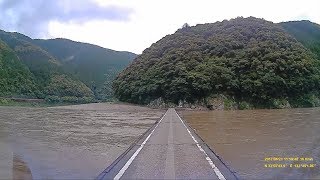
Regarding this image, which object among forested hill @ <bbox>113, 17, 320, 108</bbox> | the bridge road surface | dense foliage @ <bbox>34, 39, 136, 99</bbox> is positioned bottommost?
the bridge road surface

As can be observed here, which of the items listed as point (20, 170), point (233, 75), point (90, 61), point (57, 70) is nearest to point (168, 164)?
point (20, 170)

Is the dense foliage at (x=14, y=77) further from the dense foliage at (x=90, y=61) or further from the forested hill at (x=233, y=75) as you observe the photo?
the forested hill at (x=233, y=75)

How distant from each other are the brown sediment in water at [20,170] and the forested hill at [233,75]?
51.0 m

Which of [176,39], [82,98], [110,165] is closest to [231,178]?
[110,165]

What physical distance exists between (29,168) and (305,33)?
105 meters

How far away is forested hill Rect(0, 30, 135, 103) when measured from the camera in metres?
87.9

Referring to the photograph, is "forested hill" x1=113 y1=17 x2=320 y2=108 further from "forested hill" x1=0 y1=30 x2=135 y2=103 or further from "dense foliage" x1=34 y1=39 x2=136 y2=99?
"dense foliage" x1=34 y1=39 x2=136 y2=99

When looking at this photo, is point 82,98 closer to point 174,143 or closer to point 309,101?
point 309,101

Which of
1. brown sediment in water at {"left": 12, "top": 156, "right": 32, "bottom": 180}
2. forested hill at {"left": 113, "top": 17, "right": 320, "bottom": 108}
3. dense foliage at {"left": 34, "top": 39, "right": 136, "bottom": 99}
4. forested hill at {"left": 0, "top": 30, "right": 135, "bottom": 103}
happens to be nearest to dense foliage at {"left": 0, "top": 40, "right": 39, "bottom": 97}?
forested hill at {"left": 0, "top": 30, "right": 135, "bottom": 103}

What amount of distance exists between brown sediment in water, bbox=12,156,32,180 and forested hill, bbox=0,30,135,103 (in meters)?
75.3

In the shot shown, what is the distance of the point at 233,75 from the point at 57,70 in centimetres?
5996

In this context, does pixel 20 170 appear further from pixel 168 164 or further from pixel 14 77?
pixel 14 77

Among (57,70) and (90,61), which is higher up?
(90,61)

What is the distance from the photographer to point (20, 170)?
8.40 m
